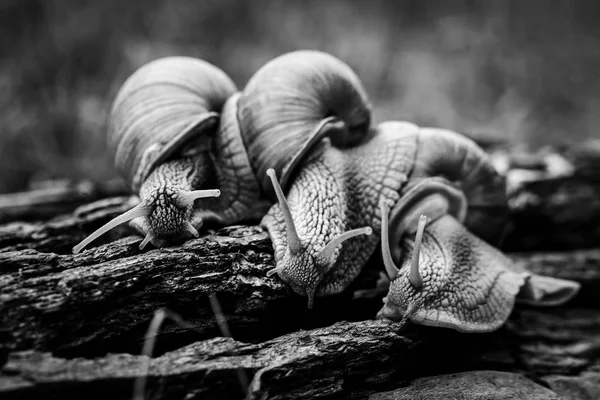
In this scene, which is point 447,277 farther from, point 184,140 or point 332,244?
point 184,140

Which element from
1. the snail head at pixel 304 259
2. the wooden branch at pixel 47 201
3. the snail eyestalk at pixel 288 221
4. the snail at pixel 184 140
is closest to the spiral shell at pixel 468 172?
the snail head at pixel 304 259

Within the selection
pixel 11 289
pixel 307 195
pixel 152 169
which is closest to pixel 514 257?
pixel 307 195

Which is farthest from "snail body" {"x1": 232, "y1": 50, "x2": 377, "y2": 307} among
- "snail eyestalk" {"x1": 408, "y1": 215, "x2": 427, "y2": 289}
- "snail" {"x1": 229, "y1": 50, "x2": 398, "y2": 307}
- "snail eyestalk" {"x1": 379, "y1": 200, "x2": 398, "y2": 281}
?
"snail eyestalk" {"x1": 408, "y1": 215, "x2": 427, "y2": 289}

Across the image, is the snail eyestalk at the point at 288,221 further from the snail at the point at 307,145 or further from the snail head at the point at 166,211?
the snail head at the point at 166,211

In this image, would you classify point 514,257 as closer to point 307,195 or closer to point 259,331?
point 307,195

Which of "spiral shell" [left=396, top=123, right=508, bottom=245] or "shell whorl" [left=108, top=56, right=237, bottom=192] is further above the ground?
"shell whorl" [left=108, top=56, right=237, bottom=192]

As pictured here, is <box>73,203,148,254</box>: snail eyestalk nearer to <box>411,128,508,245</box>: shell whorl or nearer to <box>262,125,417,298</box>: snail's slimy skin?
<box>262,125,417,298</box>: snail's slimy skin
